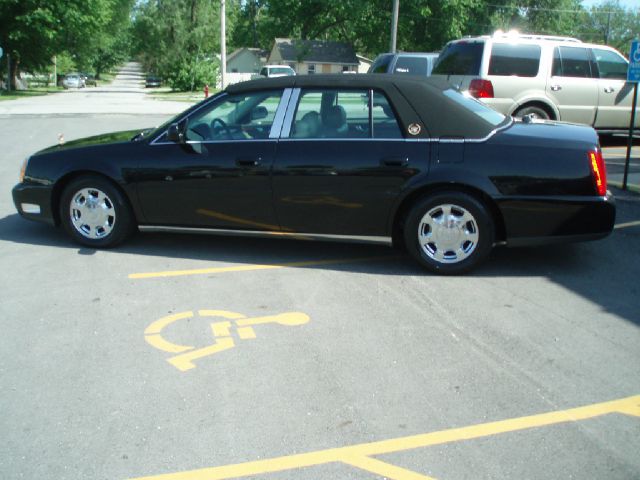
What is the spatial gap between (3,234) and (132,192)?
185cm

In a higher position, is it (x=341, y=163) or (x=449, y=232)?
(x=341, y=163)

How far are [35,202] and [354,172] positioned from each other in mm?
3145

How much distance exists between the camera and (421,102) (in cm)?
566

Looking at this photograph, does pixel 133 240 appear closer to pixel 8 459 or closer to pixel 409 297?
pixel 409 297

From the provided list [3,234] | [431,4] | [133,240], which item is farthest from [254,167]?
[431,4]

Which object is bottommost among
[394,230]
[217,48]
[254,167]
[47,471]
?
[47,471]

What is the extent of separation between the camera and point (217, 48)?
57406mm

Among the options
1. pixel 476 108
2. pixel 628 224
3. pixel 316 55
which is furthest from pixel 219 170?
pixel 316 55

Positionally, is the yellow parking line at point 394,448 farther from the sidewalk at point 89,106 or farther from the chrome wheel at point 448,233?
the sidewalk at point 89,106

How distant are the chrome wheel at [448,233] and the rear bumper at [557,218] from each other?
0.97 feet

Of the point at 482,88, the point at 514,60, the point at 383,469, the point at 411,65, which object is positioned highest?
the point at 411,65

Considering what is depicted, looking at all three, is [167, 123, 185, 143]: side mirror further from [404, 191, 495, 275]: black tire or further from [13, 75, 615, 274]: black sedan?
[404, 191, 495, 275]: black tire

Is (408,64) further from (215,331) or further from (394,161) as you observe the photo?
(215,331)

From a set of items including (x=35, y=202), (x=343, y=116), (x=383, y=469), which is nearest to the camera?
(x=383, y=469)
